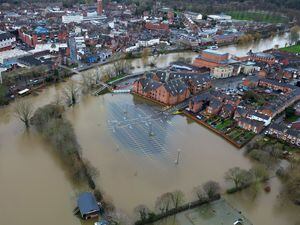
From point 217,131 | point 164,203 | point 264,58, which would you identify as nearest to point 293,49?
point 264,58

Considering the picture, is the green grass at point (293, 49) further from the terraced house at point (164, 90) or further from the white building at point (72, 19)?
the white building at point (72, 19)

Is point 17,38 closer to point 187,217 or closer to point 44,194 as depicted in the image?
point 44,194

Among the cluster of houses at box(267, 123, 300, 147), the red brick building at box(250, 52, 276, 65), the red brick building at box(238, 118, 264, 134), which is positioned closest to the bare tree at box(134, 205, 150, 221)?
the red brick building at box(238, 118, 264, 134)

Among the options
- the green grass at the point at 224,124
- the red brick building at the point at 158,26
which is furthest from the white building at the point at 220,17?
the green grass at the point at 224,124

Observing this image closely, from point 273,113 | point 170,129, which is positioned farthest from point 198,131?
point 273,113

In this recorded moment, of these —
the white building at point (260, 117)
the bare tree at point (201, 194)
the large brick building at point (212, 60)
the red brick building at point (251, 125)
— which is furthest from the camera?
the large brick building at point (212, 60)

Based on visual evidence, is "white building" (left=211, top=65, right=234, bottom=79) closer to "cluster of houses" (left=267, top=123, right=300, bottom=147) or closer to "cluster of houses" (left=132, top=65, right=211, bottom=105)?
"cluster of houses" (left=132, top=65, right=211, bottom=105)
